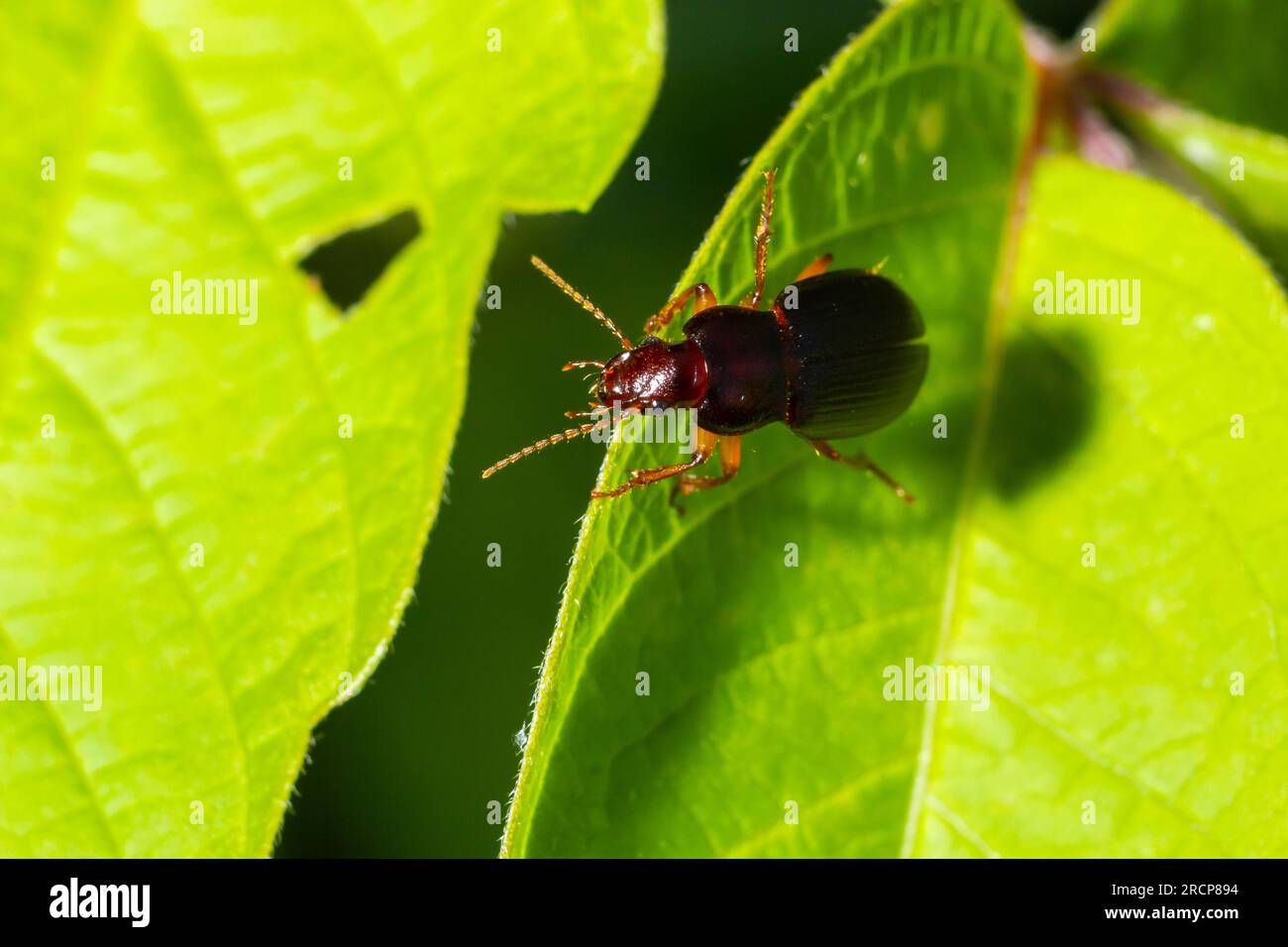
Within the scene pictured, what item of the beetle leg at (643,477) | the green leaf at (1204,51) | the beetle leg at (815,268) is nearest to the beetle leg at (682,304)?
the beetle leg at (815,268)

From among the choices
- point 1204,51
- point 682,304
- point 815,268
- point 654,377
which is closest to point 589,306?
point 654,377

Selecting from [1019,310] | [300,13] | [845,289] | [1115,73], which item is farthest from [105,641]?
[1115,73]

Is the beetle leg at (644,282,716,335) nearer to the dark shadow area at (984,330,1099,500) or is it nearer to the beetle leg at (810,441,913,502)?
the beetle leg at (810,441,913,502)

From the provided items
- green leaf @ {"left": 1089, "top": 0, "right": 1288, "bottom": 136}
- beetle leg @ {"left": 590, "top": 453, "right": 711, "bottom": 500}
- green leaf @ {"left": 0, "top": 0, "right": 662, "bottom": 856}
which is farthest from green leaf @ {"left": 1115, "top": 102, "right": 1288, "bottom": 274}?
green leaf @ {"left": 0, "top": 0, "right": 662, "bottom": 856}

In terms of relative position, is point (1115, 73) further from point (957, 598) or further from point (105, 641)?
point (105, 641)

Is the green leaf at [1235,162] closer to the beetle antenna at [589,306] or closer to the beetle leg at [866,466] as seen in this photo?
the beetle leg at [866,466]
